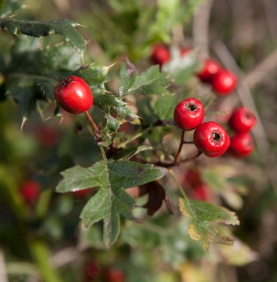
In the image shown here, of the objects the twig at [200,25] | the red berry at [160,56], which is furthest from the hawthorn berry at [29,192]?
the twig at [200,25]

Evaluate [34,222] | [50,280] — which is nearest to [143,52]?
[34,222]

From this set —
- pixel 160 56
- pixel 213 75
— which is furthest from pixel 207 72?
pixel 160 56

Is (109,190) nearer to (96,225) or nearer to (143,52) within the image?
(96,225)

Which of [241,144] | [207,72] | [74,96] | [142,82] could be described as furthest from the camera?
[207,72]

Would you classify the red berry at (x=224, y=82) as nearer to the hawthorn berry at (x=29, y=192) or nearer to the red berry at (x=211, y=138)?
the red berry at (x=211, y=138)

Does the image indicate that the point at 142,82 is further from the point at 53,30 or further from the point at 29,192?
the point at 29,192

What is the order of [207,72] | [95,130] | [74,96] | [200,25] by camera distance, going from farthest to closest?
1. [200,25]
2. [207,72]
3. [95,130]
4. [74,96]

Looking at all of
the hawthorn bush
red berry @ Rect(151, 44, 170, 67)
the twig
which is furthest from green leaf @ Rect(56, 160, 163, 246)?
the twig
